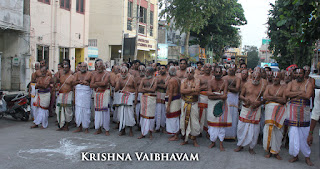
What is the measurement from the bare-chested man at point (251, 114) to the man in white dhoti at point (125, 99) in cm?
285

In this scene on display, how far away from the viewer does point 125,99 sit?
8055 mm

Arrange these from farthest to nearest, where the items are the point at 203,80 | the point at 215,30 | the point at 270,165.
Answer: the point at 215,30 < the point at 203,80 < the point at 270,165

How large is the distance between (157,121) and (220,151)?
2.39 metres

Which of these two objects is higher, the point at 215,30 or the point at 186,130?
the point at 215,30

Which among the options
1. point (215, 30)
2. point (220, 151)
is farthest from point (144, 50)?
point (220, 151)

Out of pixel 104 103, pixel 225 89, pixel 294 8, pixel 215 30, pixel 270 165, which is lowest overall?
pixel 270 165

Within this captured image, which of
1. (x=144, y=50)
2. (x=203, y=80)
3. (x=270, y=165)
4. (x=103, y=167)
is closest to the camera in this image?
(x=103, y=167)

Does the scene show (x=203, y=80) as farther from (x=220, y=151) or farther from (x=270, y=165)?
(x=270, y=165)

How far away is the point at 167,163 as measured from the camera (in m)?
5.86

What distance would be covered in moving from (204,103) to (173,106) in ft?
2.71

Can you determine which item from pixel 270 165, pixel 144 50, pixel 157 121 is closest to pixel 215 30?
pixel 144 50

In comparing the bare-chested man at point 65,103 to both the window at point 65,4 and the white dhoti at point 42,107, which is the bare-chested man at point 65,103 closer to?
the white dhoti at point 42,107

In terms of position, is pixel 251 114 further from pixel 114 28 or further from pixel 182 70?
pixel 114 28

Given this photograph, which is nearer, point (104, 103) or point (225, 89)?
point (225, 89)
